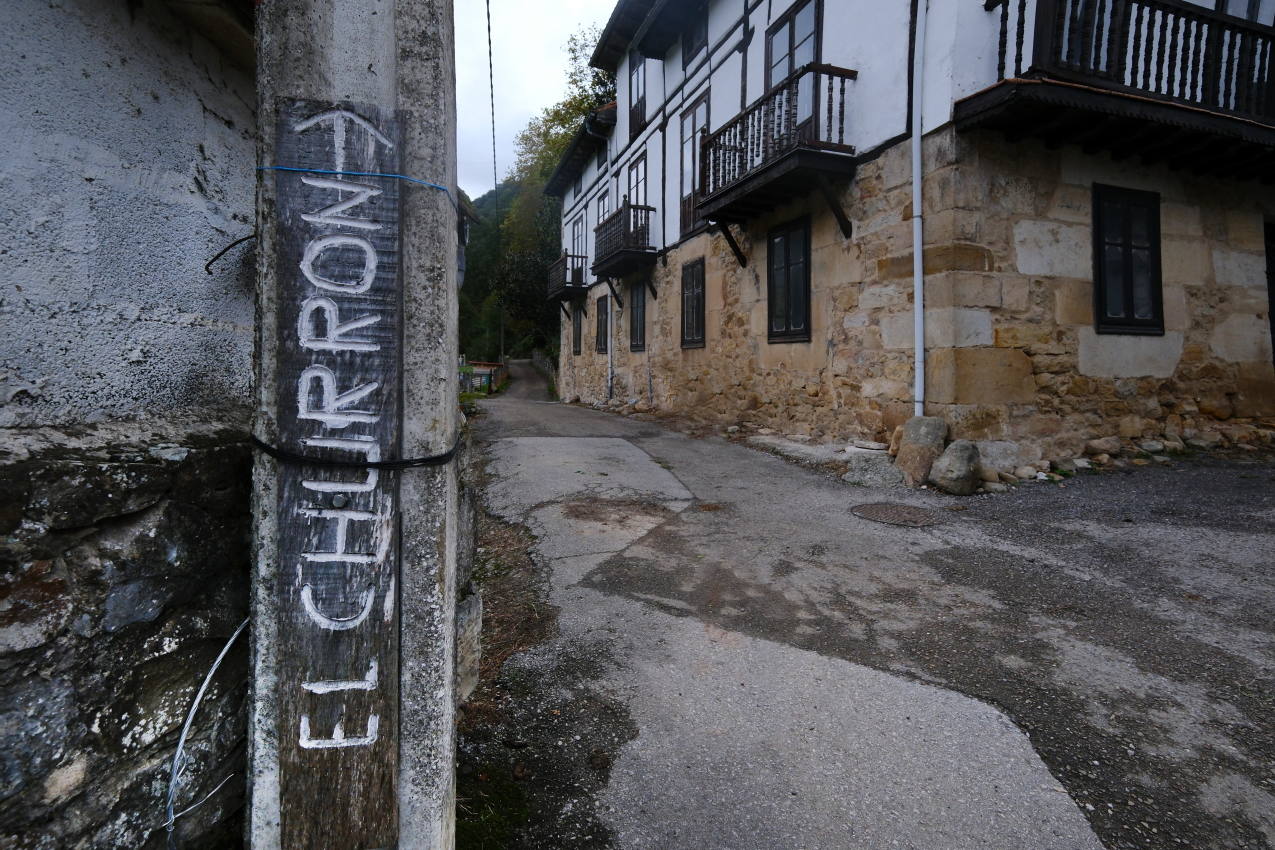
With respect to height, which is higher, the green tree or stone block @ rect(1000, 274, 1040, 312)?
the green tree

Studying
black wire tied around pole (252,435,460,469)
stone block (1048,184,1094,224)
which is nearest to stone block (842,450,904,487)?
stone block (1048,184,1094,224)

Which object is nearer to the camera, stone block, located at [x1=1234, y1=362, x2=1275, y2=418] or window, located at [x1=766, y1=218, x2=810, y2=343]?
stone block, located at [x1=1234, y1=362, x2=1275, y2=418]

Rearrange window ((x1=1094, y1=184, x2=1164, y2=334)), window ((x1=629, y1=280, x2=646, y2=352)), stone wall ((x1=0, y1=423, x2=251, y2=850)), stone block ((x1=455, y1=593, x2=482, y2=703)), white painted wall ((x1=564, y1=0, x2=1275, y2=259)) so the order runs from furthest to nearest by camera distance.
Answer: window ((x1=629, y1=280, x2=646, y2=352)) → window ((x1=1094, y1=184, x2=1164, y2=334)) → white painted wall ((x1=564, y1=0, x2=1275, y2=259)) → stone block ((x1=455, y1=593, x2=482, y2=703)) → stone wall ((x1=0, y1=423, x2=251, y2=850))

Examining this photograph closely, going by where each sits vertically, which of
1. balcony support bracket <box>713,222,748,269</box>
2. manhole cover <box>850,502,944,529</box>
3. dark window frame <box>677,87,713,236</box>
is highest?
dark window frame <box>677,87,713,236</box>

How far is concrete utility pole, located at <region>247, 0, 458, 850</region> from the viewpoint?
1319 millimetres

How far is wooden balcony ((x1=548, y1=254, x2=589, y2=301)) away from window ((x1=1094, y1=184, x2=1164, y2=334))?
14.6 m

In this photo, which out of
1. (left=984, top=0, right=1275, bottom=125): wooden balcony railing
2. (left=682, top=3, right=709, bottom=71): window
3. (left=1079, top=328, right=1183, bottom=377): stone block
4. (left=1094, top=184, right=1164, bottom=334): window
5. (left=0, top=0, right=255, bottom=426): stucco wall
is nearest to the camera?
(left=0, top=0, right=255, bottom=426): stucco wall

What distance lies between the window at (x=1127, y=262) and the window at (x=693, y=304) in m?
6.08

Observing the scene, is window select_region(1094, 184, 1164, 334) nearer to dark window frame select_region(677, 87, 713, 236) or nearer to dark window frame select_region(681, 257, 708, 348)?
dark window frame select_region(681, 257, 708, 348)

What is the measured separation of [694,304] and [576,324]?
1039 centimetres

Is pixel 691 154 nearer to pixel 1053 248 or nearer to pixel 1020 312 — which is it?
pixel 1053 248

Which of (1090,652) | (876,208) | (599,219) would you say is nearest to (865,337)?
(876,208)

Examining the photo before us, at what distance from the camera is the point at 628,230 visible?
1400 cm

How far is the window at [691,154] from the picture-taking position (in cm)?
1155
